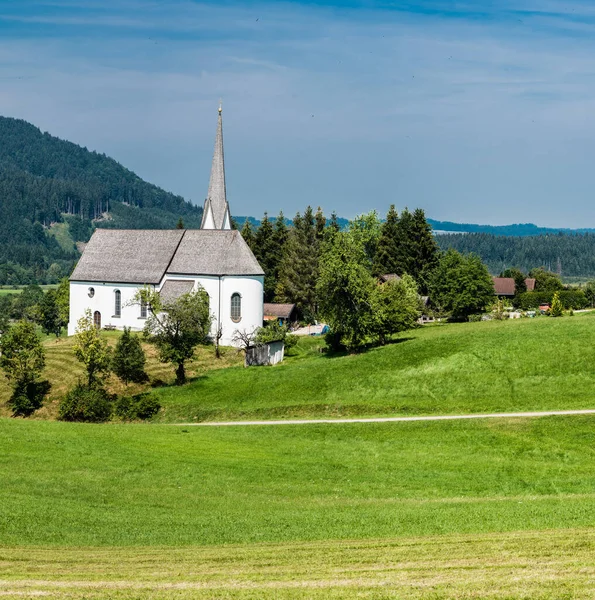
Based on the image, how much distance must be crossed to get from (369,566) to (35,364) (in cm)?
4380

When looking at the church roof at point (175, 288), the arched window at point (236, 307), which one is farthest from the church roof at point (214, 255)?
the arched window at point (236, 307)

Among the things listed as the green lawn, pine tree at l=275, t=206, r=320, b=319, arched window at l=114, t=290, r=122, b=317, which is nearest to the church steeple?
arched window at l=114, t=290, r=122, b=317

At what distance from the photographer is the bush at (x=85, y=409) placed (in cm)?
5138

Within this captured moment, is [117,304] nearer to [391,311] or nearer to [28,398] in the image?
[28,398]

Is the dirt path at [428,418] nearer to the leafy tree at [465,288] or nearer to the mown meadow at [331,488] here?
the mown meadow at [331,488]

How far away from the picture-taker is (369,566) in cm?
1662

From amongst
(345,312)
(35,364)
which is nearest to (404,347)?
(345,312)

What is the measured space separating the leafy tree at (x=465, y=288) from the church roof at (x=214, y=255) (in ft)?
73.5

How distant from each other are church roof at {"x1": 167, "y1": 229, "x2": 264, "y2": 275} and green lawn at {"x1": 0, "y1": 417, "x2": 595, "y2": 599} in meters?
30.8

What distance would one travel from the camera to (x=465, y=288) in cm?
8456

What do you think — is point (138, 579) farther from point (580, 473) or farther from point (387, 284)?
point (387, 284)

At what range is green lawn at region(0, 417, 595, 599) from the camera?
50.9ft

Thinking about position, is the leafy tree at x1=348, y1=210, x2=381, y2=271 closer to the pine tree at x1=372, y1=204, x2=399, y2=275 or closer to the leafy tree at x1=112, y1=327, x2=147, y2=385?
the pine tree at x1=372, y1=204, x2=399, y2=275

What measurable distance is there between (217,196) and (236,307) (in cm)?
1424
